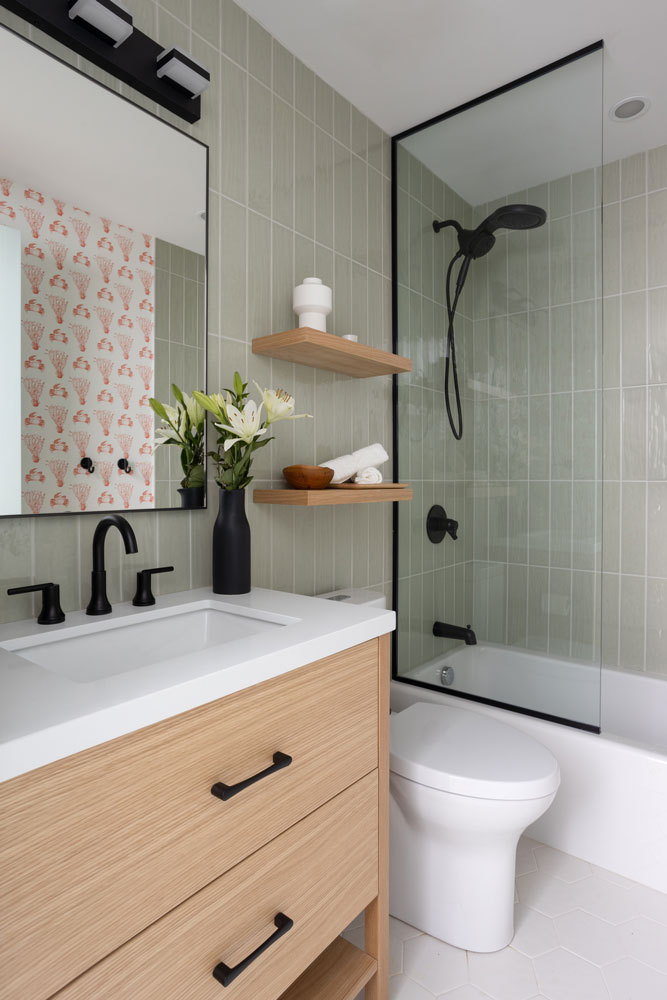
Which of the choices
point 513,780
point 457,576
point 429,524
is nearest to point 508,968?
point 513,780

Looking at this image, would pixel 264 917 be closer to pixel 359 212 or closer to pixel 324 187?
pixel 324 187

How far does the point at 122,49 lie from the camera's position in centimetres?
126

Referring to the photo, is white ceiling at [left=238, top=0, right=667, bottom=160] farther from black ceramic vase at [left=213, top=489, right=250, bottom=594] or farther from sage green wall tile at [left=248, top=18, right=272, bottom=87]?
black ceramic vase at [left=213, top=489, right=250, bottom=594]

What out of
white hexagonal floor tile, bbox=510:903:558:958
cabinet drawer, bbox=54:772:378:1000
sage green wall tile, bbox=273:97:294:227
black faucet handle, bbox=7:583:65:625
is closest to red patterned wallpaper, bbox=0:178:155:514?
black faucet handle, bbox=7:583:65:625

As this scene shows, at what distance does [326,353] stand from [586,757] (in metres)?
1.44

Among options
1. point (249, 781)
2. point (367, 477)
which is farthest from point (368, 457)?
point (249, 781)

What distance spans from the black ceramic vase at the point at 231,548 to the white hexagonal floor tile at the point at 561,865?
127cm

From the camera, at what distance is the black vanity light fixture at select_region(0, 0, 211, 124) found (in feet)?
3.78

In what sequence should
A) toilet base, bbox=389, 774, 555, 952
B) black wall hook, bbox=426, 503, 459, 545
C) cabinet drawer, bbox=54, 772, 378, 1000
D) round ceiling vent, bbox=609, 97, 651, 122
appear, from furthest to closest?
black wall hook, bbox=426, 503, 459, 545 → round ceiling vent, bbox=609, 97, 651, 122 → toilet base, bbox=389, 774, 555, 952 → cabinet drawer, bbox=54, 772, 378, 1000

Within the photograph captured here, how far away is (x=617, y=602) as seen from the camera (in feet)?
8.04

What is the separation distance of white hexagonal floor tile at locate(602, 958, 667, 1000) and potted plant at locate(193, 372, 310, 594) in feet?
4.03

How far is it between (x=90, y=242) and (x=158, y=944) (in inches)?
49.2

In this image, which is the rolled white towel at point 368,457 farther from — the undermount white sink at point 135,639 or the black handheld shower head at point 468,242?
the undermount white sink at point 135,639

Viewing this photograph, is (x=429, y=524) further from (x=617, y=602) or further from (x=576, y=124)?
(x=576, y=124)
